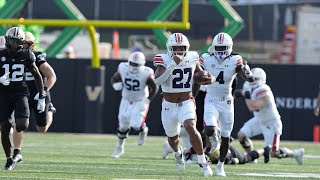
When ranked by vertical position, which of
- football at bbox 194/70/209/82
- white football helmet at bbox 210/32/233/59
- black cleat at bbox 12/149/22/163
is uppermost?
white football helmet at bbox 210/32/233/59

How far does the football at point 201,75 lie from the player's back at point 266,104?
3.26 meters

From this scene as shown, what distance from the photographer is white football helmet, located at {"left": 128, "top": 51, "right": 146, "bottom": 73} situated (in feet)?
54.4

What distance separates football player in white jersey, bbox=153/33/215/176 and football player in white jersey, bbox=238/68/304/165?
2998 millimetres

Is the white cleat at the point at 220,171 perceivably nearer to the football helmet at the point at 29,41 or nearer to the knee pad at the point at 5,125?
the knee pad at the point at 5,125

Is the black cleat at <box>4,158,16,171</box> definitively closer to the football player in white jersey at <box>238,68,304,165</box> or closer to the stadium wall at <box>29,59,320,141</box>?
the football player in white jersey at <box>238,68,304,165</box>

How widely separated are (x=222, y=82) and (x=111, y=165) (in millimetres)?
1799

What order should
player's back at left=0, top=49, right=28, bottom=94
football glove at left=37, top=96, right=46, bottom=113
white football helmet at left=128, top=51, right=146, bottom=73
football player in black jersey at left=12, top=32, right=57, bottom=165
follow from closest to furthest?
player's back at left=0, top=49, right=28, bottom=94, football glove at left=37, top=96, right=46, bottom=113, football player in black jersey at left=12, top=32, right=57, bottom=165, white football helmet at left=128, top=51, right=146, bottom=73

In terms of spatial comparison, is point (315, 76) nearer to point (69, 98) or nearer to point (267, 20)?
point (69, 98)

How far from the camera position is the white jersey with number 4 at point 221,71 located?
41.3ft

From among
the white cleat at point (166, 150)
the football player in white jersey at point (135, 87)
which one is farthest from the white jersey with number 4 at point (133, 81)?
the white cleat at point (166, 150)

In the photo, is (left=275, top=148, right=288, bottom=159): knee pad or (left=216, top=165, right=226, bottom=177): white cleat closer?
(left=216, top=165, right=226, bottom=177): white cleat

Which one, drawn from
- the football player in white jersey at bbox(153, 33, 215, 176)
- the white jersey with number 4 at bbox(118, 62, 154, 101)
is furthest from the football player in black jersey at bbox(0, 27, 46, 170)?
the white jersey with number 4 at bbox(118, 62, 154, 101)

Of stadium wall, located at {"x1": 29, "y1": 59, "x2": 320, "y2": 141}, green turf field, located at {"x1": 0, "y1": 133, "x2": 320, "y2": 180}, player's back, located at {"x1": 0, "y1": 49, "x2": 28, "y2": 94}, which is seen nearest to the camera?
green turf field, located at {"x1": 0, "y1": 133, "x2": 320, "y2": 180}

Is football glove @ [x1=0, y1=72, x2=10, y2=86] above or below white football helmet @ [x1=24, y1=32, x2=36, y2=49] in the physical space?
below
